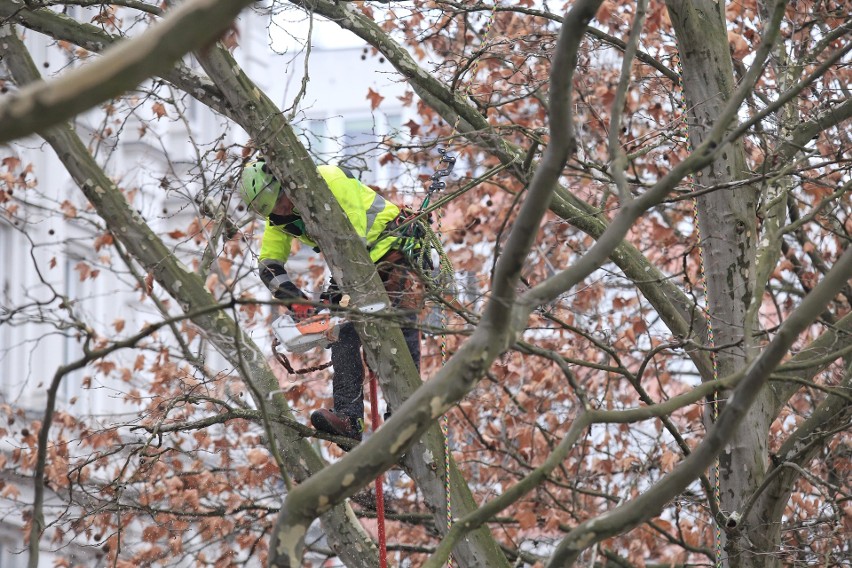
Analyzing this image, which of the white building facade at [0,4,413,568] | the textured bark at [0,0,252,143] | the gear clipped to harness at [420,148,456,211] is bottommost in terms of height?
the textured bark at [0,0,252,143]

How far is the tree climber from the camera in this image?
629 cm

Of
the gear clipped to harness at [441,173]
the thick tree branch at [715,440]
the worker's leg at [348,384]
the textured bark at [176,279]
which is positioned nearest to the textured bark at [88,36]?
the textured bark at [176,279]

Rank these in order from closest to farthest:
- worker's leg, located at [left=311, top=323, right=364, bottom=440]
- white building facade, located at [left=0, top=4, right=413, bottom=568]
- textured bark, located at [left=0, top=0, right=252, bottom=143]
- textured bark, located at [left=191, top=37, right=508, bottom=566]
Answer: textured bark, located at [left=0, top=0, right=252, bottom=143] → textured bark, located at [left=191, top=37, right=508, bottom=566] → worker's leg, located at [left=311, top=323, right=364, bottom=440] → white building facade, located at [left=0, top=4, right=413, bottom=568]

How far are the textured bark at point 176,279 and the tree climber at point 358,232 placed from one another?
22cm

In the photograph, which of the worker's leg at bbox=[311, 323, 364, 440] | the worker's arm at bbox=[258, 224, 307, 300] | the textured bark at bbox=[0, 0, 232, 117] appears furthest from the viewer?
the worker's arm at bbox=[258, 224, 307, 300]

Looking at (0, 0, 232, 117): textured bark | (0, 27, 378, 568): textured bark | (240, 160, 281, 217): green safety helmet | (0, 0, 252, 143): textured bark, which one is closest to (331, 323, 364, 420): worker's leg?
(0, 27, 378, 568): textured bark

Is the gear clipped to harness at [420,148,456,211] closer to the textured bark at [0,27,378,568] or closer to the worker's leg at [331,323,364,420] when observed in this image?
the worker's leg at [331,323,364,420]

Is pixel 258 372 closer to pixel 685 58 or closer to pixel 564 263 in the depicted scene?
pixel 685 58

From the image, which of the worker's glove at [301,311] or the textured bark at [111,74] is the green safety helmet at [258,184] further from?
the textured bark at [111,74]

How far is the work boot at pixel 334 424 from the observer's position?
20.4ft

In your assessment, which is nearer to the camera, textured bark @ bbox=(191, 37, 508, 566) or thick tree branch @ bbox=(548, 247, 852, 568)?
thick tree branch @ bbox=(548, 247, 852, 568)

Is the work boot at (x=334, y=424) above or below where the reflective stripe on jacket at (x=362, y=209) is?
below

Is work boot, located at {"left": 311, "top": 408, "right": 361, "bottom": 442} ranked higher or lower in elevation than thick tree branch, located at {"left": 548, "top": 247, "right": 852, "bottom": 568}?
higher

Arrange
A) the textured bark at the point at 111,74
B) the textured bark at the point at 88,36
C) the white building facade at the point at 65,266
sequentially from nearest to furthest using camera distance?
the textured bark at the point at 111,74
the textured bark at the point at 88,36
the white building facade at the point at 65,266
